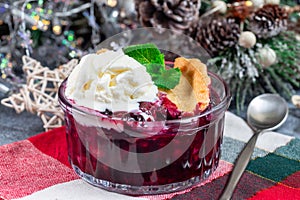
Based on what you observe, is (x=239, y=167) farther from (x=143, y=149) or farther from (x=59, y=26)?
(x=59, y=26)

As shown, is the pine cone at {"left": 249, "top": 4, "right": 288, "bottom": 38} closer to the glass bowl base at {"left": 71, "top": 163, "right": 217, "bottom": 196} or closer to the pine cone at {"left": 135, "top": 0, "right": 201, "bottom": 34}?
the pine cone at {"left": 135, "top": 0, "right": 201, "bottom": 34}

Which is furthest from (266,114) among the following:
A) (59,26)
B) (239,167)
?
(59,26)

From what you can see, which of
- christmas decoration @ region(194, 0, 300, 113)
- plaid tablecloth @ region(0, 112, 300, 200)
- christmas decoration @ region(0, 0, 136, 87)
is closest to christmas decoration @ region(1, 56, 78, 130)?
plaid tablecloth @ region(0, 112, 300, 200)

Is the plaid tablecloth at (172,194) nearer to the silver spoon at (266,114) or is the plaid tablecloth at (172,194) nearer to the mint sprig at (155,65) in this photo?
the silver spoon at (266,114)

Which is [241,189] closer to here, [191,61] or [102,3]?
[191,61]

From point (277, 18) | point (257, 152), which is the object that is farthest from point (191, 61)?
point (277, 18)

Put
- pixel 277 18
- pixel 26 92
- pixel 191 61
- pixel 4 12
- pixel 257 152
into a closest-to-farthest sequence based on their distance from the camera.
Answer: pixel 191 61
pixel 257 152
pixel 26 92
pixel 277 18
pixel 4 12
